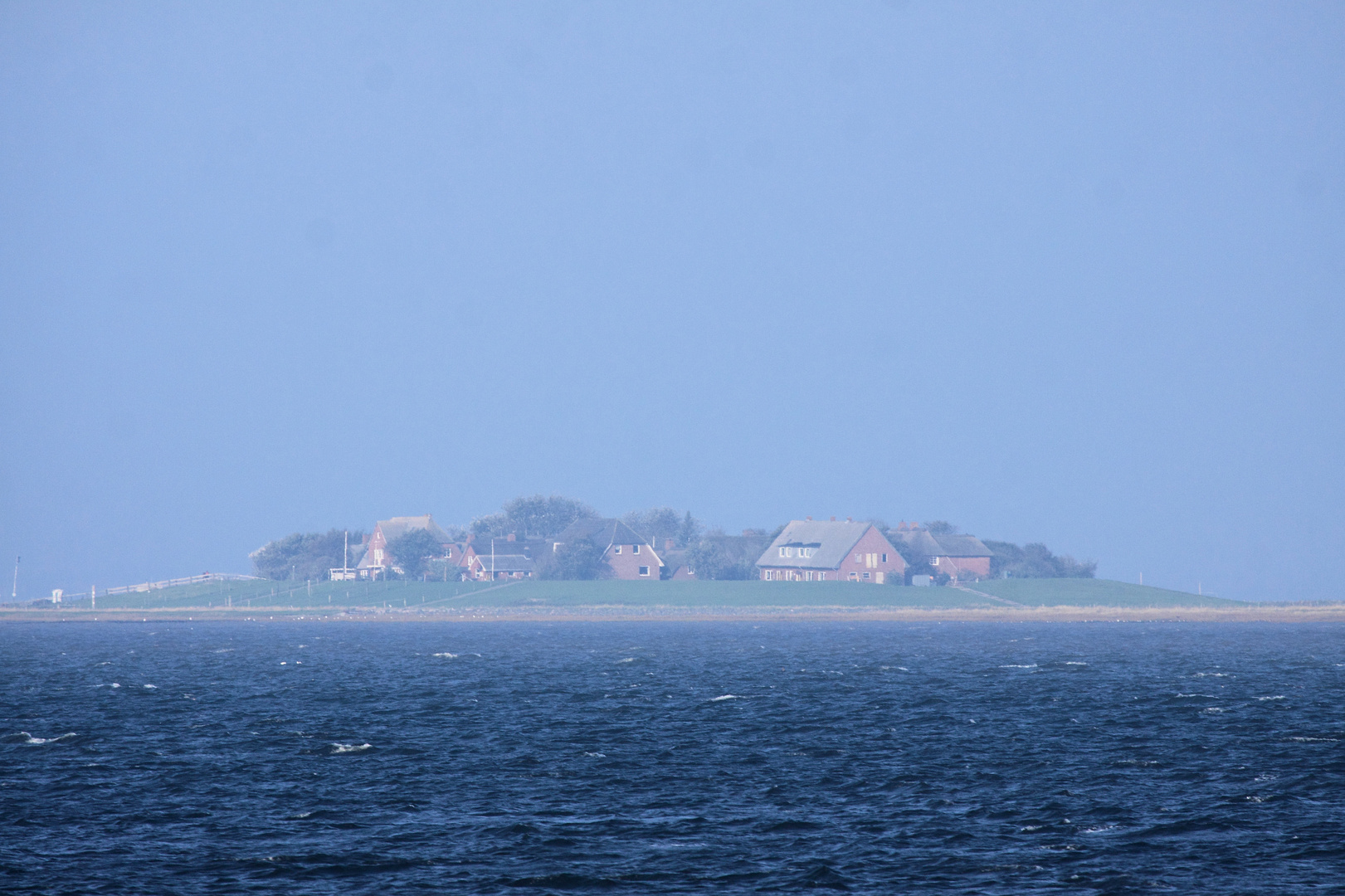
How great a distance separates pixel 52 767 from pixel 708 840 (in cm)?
2099

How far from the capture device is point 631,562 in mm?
176625

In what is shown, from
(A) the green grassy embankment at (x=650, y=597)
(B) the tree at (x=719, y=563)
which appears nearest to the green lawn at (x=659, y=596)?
(A) the green grassy embankment at (x=650, y=597)

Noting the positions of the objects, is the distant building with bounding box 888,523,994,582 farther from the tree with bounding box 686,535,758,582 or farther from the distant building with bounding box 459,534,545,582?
the distant building with bounding box 459,534,545,582

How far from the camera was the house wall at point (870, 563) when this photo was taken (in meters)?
164

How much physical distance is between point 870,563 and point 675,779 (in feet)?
432

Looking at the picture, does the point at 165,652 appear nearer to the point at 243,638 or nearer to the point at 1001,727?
the point at 243,638

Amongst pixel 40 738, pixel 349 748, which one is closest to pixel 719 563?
pixel 40 738

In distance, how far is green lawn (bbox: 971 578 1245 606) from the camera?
159 meters

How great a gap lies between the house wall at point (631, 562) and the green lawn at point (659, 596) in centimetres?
726

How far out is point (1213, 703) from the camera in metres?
53.4

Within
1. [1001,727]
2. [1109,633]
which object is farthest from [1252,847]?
[1109,633]

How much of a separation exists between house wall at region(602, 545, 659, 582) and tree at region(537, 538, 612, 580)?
91 centimetres

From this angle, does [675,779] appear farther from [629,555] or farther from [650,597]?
[629,555]

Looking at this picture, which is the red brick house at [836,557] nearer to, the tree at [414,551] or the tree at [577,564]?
the tree at [577,564]
